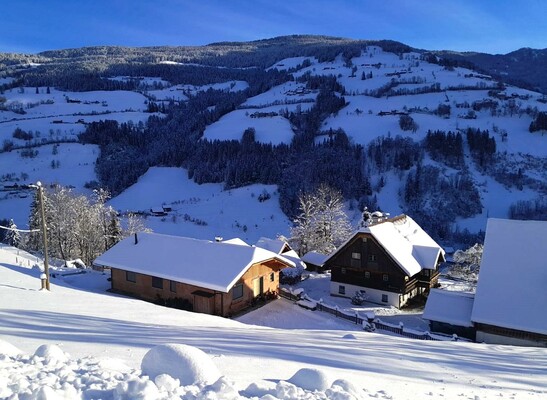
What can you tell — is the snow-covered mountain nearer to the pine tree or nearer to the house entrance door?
the pine tree

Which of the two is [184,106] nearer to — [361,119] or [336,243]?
[361,119]

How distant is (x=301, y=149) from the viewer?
99562 mm

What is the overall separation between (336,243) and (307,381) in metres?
40.5

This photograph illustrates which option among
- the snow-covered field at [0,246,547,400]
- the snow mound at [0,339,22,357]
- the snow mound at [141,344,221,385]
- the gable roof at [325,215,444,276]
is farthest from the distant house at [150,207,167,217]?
the snow mound at [141,344,221,385]

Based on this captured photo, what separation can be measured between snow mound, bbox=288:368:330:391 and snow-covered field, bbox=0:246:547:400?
16 mm

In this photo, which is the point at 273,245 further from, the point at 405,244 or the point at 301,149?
the point at 301,149

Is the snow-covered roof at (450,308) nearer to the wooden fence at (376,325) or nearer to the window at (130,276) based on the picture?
the wooden fence at (376,325)

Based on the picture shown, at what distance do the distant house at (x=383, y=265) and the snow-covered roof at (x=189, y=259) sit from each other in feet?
17.4

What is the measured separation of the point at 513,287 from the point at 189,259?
18.3 metres

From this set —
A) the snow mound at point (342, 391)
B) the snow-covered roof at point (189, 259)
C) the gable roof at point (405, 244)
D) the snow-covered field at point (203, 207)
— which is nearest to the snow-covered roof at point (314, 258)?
the gable roof at point (405, 244)

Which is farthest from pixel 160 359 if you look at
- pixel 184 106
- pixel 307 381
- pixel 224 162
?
pixel 184 106

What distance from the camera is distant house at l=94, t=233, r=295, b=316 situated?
78.4 ft

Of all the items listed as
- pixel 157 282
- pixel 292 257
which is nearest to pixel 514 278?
pixel 292 257

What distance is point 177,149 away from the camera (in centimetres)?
11094
